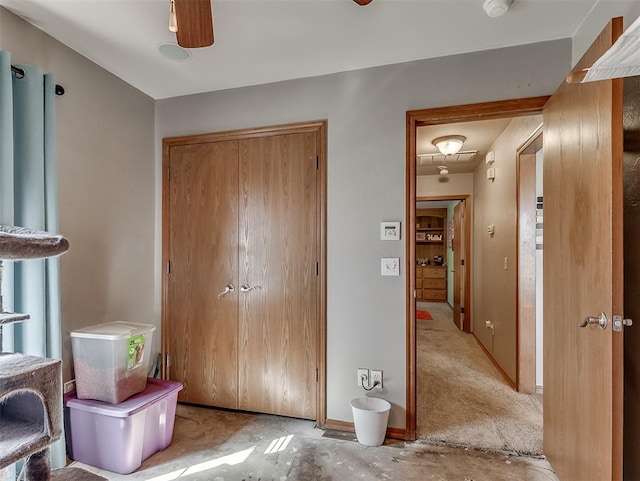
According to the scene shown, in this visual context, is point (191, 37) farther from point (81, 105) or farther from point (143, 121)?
point (143, 121)

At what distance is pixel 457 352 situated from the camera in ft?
13.3

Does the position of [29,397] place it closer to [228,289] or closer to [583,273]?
[228,289]

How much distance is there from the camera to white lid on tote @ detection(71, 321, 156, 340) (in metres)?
1.87

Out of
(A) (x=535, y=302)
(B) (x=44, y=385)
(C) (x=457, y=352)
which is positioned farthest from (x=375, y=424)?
(C) (x=457, y=352)

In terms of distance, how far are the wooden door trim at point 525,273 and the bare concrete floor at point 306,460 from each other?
3.44ft

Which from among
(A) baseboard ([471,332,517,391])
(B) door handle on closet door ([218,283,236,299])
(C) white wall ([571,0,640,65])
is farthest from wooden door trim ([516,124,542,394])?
(B) door handle on closet door ([218,283,236,299])

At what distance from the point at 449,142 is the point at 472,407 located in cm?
254

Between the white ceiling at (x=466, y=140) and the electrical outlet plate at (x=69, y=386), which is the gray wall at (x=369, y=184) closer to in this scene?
the white ceiling at (x=466, y=140)

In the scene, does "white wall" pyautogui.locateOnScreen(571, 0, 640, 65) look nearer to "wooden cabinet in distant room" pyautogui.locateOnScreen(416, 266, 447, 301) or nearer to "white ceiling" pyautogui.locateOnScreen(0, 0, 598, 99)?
"white ceiling" pyautogui.locateOnScreen(0, 0, 598, 99)

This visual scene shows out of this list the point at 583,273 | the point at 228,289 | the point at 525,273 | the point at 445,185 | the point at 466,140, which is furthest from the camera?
the point at 445,185

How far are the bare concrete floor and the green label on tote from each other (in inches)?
21.9

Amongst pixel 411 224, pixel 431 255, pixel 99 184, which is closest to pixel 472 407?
pixel 411 224

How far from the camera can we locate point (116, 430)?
1.79 metres

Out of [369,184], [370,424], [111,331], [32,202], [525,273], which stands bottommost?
[370,424]
